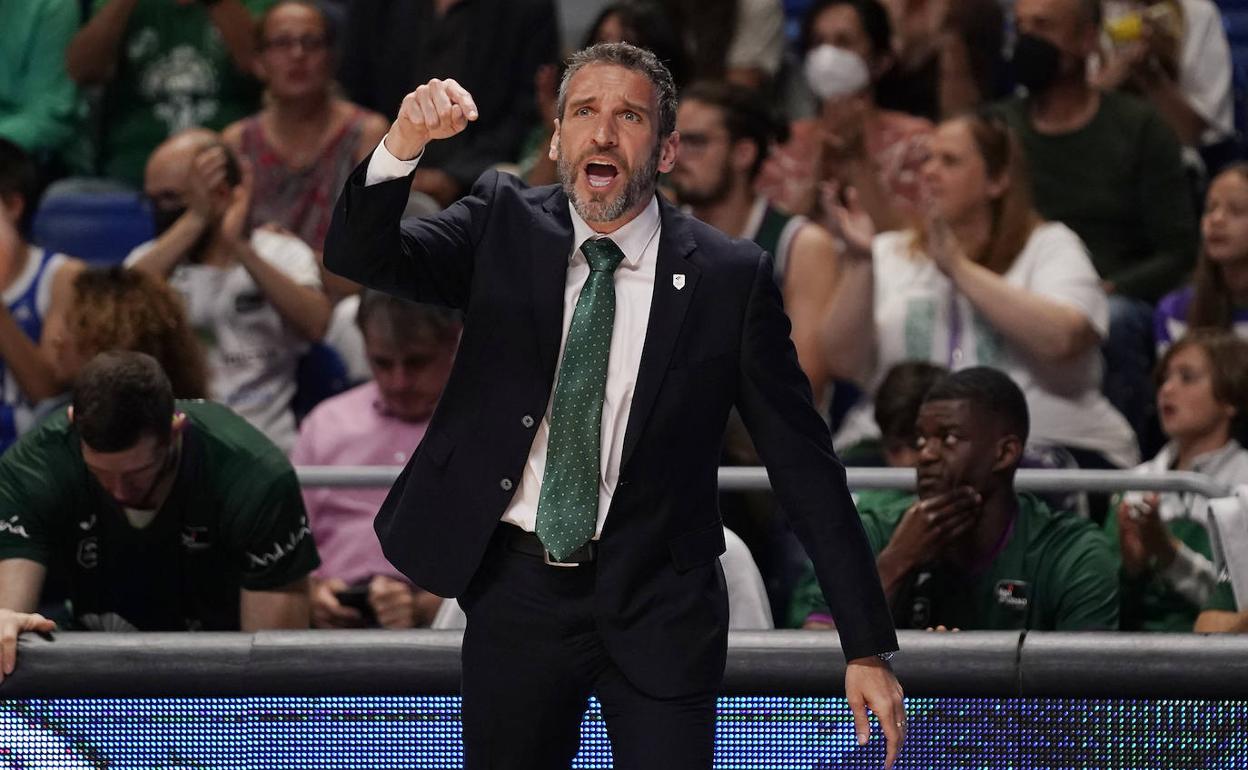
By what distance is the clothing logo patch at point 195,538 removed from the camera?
3.95m

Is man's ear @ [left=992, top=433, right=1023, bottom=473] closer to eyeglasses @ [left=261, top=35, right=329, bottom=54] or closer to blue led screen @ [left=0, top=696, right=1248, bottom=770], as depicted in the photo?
blue led screen @ [left=0, top=696, right=1248, bottom=770]

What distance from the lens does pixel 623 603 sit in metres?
2.54

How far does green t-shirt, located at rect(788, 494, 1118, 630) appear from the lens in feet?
13.0

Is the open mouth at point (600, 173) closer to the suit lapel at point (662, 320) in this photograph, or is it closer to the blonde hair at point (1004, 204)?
the suit lapel at point (662, 320)

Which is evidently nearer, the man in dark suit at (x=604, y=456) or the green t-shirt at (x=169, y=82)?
the man in dark suit at (x=604, y=456)

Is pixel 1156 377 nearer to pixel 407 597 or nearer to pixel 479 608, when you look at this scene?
pixel 407 597

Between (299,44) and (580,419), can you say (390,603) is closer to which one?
(580,419)

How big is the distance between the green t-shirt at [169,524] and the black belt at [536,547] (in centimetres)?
138

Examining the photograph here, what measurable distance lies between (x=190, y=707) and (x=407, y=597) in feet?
4.23

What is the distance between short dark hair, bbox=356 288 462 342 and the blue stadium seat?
1640mm

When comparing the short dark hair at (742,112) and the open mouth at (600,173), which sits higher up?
the short dark hair at (742,112)

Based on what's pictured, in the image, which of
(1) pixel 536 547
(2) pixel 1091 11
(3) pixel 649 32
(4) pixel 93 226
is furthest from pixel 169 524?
(2) pixel 1091 11

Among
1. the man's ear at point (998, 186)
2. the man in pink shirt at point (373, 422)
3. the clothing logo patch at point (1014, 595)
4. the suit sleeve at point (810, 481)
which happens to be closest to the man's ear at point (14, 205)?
the man in pink shirt at point (373, 422)

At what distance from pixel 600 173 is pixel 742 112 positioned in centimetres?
294
